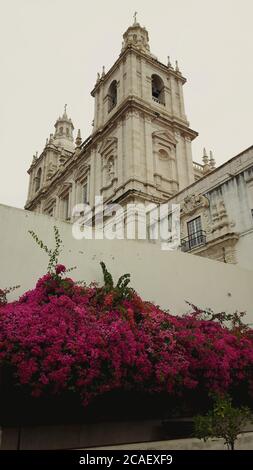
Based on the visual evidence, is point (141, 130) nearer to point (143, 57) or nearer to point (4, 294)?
point (143, 57)

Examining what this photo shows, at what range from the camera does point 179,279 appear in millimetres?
8555

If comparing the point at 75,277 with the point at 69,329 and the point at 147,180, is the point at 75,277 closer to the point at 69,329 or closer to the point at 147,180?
the point at 69,329

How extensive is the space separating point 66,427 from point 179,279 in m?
4.74

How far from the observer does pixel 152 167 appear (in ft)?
66.2

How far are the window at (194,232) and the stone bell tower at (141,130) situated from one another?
418 centimetres

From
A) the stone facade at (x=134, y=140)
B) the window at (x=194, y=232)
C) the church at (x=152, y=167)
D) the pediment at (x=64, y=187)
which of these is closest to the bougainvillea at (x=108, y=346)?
the church at (x=152, y=167)

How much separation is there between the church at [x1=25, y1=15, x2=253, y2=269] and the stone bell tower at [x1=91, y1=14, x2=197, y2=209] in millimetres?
55

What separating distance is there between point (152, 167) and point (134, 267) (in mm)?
13031

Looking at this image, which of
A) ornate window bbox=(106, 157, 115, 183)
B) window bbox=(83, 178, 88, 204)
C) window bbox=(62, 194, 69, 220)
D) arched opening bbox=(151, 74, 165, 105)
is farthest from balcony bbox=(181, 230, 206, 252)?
window bbox=(62, 194, 69, 220)

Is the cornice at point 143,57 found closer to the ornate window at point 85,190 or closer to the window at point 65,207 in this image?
the ornate window at point 85,190

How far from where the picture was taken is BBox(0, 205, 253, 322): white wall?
6730 mm

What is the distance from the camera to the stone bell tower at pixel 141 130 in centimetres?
1967

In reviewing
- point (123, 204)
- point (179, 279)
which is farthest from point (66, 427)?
point (123, 204)

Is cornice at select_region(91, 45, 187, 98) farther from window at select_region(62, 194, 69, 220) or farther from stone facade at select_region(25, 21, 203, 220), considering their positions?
window at select_region(62, 194, 69, 220)
